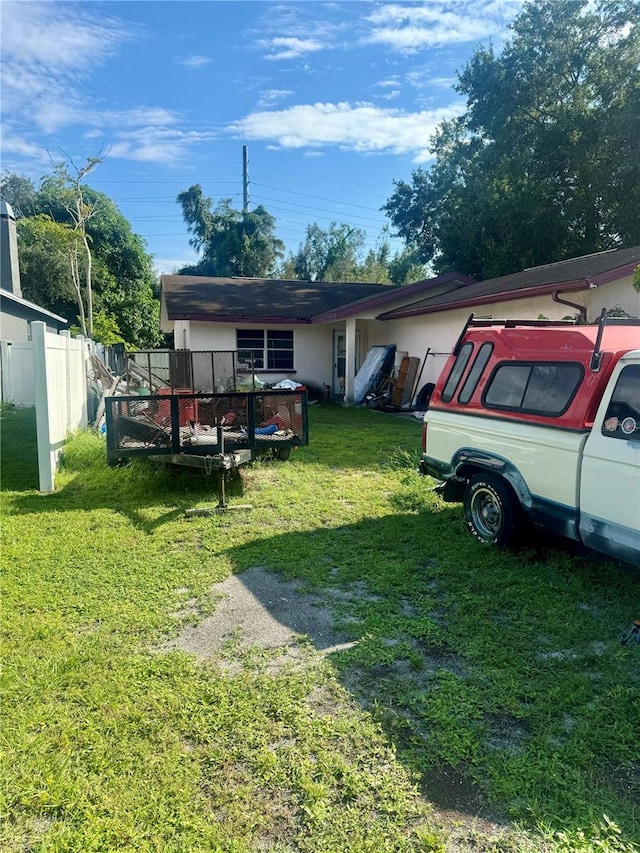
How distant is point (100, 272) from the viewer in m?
32.5

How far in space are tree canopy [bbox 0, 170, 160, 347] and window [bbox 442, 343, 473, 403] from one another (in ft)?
84.0

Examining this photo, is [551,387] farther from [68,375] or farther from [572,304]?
[68,375]

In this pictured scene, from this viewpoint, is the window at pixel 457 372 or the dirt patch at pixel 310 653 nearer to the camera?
the dirt patch at pixel 310 653

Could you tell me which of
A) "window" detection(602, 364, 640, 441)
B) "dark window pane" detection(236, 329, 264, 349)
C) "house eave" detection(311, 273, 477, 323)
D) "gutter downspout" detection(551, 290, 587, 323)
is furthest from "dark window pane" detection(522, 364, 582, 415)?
"dark window pane" detection(236, 329, 264, 349)

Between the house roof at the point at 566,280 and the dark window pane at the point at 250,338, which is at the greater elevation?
the house roof at the point at 566,280

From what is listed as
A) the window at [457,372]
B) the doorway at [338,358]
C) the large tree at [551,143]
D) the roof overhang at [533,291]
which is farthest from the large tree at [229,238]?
the window at [457,372]

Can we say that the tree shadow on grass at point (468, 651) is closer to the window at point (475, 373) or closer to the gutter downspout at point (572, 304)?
the window at point (475, 373)

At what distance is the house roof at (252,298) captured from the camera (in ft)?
57.9

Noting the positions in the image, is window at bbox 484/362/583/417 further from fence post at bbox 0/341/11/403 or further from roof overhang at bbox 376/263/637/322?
fence post at bbox 0/341/11/403

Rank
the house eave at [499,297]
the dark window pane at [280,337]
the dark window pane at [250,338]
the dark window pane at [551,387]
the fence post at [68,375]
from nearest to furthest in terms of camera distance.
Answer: the dark window pane at [551,387] < the fence post at [68,375] < the house eave at [499,297] < the dark window pane at [250,338] < the dark window pane at [280,337]

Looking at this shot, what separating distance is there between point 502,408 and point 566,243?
70.5 feet

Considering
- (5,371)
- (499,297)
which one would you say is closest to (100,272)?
(5,371)

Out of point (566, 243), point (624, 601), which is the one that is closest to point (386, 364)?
point (566, 243)

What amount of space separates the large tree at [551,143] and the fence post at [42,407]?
69.7ft
